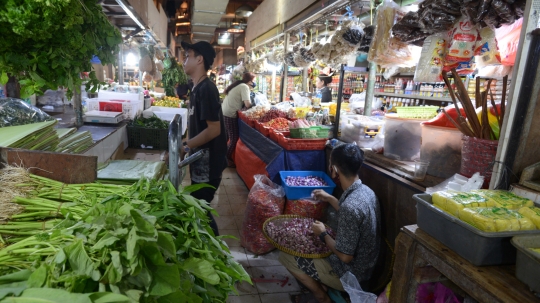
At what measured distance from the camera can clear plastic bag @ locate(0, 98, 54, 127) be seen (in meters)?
1.87

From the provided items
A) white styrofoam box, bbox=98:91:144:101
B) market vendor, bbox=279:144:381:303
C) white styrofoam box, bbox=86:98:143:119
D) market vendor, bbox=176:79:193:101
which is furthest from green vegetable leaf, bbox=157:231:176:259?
market vendor, bbox=176:79:193:101

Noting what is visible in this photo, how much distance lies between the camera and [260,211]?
331 cm

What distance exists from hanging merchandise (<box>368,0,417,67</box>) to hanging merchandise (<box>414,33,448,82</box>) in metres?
0.58

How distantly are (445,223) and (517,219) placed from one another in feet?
0.80

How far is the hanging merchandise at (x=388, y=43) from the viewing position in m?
2.93

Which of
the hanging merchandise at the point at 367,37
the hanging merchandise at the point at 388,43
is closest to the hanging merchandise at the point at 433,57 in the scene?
the hanging merchandise at the point at 388,43

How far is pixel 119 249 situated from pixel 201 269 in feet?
0.83

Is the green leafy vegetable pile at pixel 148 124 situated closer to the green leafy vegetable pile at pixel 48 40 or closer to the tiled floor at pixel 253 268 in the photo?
the tiled floor at pixel 253 268

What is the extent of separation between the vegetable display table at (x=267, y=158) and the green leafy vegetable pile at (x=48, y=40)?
93.6 inches

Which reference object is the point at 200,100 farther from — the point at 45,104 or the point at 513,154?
the point at 45,104

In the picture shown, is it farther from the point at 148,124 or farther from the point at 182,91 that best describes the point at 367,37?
the point at 182,91

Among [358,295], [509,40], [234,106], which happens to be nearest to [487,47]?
[509,40]

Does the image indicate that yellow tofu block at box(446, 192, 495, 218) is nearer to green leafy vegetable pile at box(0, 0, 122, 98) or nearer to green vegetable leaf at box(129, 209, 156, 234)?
green vegetable leaf at box(129, 209, 156, 234)

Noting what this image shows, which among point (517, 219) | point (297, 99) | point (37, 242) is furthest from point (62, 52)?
point (297, 99)
